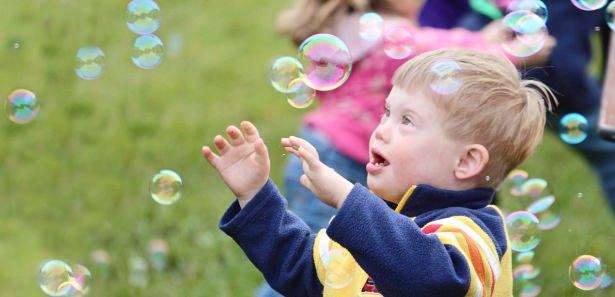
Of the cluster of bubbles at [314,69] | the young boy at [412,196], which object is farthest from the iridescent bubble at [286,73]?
the young boy at [412,196]

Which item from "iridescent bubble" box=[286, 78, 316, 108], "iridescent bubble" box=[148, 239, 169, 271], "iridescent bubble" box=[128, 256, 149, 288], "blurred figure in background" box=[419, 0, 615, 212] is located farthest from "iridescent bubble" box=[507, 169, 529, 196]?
"iridescent bubble" box=[128, 256, 149, 288]

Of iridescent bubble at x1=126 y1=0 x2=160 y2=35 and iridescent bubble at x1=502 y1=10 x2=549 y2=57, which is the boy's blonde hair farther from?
iridescent bubble at x1=126 y1=0 x2=160 y2=35

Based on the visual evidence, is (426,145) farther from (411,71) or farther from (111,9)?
(111,9)

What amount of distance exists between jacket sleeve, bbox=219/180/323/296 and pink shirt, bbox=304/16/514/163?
1325 mm

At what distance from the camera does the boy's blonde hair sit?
8.13 feet

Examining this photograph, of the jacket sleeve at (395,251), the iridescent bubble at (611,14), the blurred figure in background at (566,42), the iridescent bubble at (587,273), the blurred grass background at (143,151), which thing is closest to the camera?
the jacket sleeve at (395,251)

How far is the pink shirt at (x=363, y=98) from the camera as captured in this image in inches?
154

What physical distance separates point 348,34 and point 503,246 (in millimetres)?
1740

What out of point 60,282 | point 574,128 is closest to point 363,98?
point 574,128

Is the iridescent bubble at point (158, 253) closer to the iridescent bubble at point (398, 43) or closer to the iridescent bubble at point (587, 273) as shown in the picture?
the iridescent bubble at point (398, 43)

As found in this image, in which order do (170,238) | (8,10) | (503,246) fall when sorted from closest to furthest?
1. (503,246)
2. (170,238)
3. (8,10)

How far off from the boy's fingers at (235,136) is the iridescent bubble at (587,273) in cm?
107

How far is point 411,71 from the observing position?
2541 millimetres

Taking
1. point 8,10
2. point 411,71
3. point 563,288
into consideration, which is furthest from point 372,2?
point 8,10
